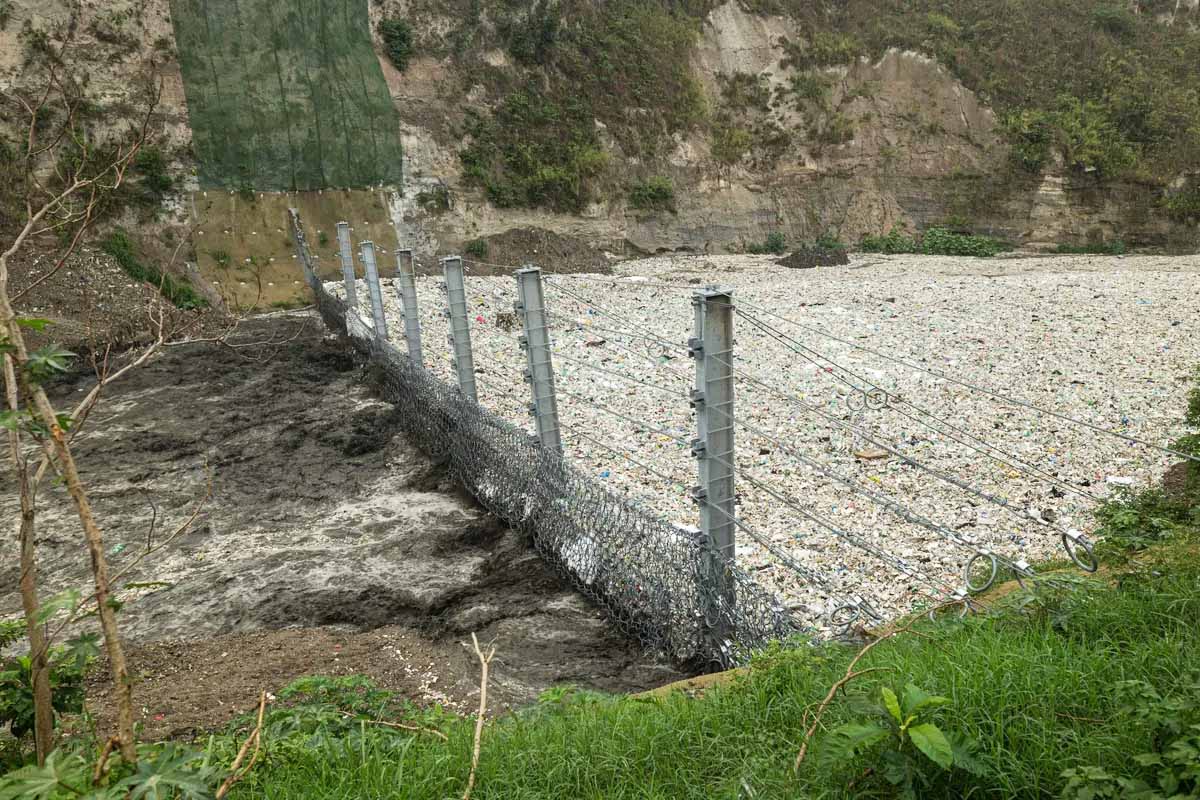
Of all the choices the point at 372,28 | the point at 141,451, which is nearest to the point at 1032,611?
the point at 141,451

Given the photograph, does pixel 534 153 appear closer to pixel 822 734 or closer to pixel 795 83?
pixel 795 83

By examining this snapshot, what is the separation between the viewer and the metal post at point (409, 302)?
A: 23.6ft

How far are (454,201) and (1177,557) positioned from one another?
17.6 meters

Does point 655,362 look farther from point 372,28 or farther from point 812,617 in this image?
point 372,28

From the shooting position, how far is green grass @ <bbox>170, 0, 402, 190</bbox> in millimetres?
17219

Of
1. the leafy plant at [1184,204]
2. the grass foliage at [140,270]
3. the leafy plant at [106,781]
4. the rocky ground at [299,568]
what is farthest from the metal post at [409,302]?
the leafy plant at [1184,204]

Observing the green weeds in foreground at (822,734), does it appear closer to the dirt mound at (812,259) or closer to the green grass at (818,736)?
the green grass at (818,736)

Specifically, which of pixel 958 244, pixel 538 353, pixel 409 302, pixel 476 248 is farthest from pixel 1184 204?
pixel 538 353

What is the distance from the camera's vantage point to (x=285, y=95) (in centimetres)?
1798

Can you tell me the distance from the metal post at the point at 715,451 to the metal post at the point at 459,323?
2.93 metres

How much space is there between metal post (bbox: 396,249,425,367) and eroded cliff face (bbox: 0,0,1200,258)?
11.0 metres

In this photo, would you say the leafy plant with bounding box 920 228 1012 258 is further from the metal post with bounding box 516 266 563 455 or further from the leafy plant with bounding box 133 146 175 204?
the leafy plant with bounding box 133 146 175 204

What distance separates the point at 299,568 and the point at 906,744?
182 inches

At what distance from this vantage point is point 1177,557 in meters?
2.79
